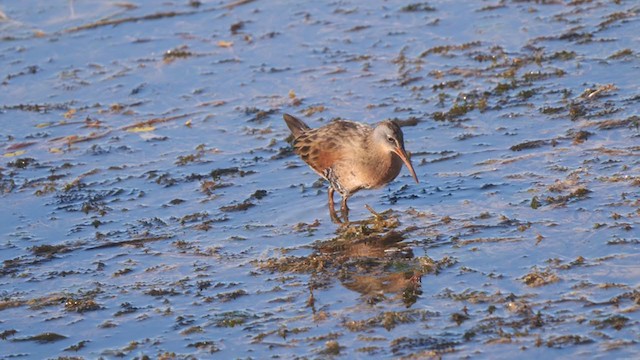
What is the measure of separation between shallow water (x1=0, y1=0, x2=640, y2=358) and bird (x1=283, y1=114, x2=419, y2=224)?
0.28 meters

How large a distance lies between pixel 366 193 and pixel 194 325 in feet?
10.4

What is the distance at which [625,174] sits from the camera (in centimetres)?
923

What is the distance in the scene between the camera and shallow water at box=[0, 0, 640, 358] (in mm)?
7277

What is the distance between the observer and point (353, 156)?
9680 mm

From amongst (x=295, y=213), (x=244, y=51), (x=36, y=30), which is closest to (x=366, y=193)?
(x=295, y=213)

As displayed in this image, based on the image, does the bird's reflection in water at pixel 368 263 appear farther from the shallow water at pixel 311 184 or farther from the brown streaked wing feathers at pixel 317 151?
the brown streaked wing feathers at pixel 317 151

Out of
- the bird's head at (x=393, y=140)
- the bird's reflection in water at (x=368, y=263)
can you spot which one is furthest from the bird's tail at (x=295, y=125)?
the bird's reflection in water at (x=368, y=263)

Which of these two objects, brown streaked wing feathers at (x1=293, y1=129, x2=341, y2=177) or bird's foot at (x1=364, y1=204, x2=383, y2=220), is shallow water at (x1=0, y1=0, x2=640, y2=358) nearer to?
bird's foot at (x1=364, y1=204, x2=383, y2=220)

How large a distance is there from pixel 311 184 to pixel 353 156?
3.17ft

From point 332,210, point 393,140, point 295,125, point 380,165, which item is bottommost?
point 332,210

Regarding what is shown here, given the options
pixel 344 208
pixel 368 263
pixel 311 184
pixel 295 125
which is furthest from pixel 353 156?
pixel 368 263

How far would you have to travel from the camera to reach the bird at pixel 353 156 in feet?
30.8

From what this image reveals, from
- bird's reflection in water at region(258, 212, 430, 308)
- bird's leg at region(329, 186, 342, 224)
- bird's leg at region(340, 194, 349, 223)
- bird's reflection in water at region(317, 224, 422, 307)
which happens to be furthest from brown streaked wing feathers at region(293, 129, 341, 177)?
bird's reflection in water at region(317, 224, 422, 307)

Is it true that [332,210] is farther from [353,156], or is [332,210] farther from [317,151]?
[317,151]
